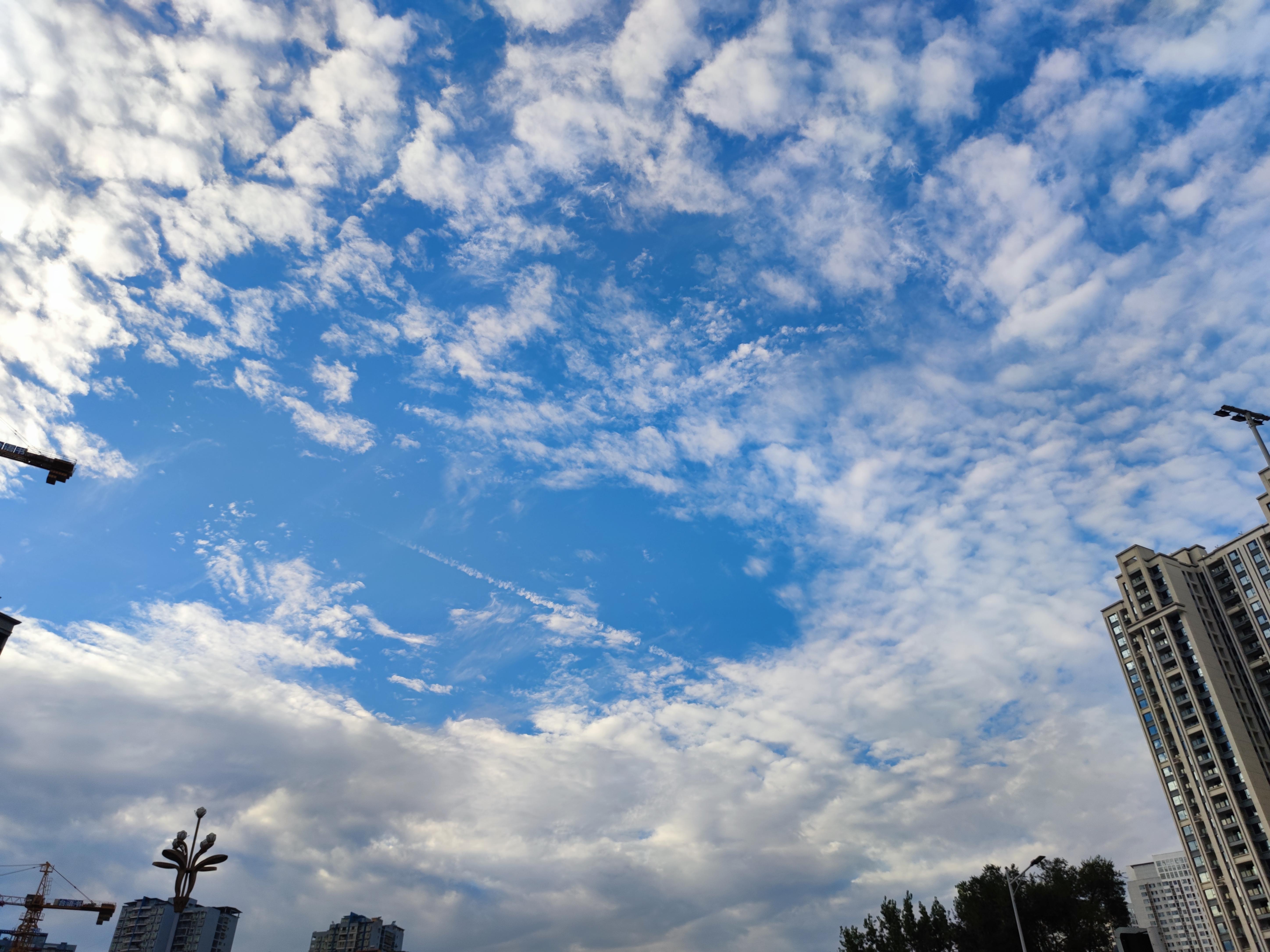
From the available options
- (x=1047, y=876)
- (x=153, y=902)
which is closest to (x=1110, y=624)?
(x=1047, y=876)

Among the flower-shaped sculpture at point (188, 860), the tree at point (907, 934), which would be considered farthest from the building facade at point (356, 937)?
the flower-shaped sculpture at point (188, 860)

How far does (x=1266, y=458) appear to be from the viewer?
117 feet

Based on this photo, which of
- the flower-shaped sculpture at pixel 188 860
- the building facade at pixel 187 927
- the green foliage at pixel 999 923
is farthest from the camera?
the building facade at pixel 187 927

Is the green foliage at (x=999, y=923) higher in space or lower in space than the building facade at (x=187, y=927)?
lower

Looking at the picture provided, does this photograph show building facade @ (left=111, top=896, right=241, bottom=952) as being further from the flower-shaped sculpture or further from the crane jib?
the flower-shaped sculpture

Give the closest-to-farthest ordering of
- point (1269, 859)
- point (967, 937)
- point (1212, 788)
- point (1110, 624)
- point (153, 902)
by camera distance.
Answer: point (967, 937) < point (1269, 859) < point (1212, 788) < point (1110, 624) < point (153, 902)

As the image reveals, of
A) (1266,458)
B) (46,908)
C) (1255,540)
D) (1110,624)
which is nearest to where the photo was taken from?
(1266,458)

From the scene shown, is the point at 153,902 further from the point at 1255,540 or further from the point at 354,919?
the point at 1255,540

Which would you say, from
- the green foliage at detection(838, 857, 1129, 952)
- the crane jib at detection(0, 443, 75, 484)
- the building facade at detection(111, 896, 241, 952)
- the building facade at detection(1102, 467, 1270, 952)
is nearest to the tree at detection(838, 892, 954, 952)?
the green foliage at detection(838, 857, 1129, 952)

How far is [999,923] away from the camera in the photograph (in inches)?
2338

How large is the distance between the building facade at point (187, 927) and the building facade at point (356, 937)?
23239 millimetres

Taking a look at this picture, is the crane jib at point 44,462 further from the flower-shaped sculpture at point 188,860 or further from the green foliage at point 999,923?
the green foliage at point 999,923

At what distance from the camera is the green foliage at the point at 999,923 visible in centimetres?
5816

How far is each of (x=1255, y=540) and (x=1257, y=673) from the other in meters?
15.7
